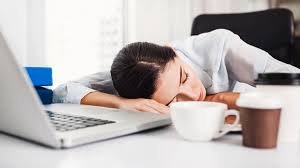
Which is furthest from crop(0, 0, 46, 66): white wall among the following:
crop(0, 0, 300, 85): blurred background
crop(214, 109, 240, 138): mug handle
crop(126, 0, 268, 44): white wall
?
crop(214, 109, 240, 138): mug handle

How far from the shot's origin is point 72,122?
0.65m

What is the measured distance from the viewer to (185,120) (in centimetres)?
58

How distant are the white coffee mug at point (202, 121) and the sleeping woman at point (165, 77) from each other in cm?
27

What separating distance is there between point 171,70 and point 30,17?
4.04 feet

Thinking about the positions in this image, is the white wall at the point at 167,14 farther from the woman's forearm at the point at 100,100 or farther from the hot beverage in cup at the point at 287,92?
the hot beverage in cup at the point at 287,92

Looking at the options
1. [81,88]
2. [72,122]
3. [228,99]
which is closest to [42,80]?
[81,88]

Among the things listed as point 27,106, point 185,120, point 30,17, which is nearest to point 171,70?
point 185,120

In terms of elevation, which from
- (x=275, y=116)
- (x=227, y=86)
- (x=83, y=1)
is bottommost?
(x=227, y=86)

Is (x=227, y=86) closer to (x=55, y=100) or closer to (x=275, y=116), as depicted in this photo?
(x=55, y=100)

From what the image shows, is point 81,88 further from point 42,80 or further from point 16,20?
point 16,20

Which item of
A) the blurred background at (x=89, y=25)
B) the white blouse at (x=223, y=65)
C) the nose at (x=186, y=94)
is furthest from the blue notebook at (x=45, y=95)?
the blurred background at (x=89, y=25)

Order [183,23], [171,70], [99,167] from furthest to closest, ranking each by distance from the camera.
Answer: [183,23]
[171,70]
[99,167]

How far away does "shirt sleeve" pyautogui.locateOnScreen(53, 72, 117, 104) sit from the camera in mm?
1062

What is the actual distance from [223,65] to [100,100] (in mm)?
460
